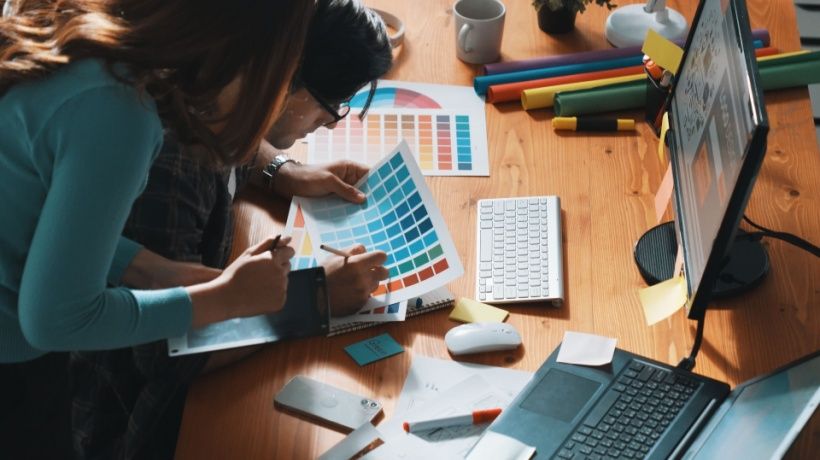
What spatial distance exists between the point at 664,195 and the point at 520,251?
25 centimetres

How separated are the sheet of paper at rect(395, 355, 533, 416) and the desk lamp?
85cm

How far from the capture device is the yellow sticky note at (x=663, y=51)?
1.49 m

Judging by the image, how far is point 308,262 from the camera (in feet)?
4.54

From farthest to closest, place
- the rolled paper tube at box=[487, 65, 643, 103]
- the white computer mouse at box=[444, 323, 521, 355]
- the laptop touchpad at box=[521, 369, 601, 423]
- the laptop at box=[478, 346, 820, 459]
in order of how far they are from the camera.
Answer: the rolled paper tube at box=[487, 65, 643, 103] < the white computer mouse at box=[444, 323, 521, 355] < the laptop touchpad at box=[521, 369, 601, 423] < the laptop at box=[478, 346, 820, 459]

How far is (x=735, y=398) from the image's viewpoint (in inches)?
44.4

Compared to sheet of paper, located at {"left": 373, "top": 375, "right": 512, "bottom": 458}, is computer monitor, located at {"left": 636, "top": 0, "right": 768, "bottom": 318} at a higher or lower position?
higher

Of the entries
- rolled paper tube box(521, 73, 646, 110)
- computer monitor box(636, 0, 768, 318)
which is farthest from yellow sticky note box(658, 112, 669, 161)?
rolled paper tube box(521, 73, 646, 110)

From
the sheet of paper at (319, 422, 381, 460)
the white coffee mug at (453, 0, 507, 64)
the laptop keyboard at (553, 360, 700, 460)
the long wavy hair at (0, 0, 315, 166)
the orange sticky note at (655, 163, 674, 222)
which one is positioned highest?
the long wavy hair at (0, 0, 315, 166)

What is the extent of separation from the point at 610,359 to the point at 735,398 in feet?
0.52

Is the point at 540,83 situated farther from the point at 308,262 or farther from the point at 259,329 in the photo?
the point at 259,329

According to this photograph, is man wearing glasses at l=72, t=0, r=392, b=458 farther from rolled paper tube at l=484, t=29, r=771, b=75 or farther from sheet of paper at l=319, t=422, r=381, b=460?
rolled paper tube at l=484, t=29, r=771, b=75

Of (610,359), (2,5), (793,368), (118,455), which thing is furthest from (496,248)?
(2,5)

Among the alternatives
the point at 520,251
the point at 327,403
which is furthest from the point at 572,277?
the point at 327,403

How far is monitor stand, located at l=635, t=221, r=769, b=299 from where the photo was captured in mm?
1334
